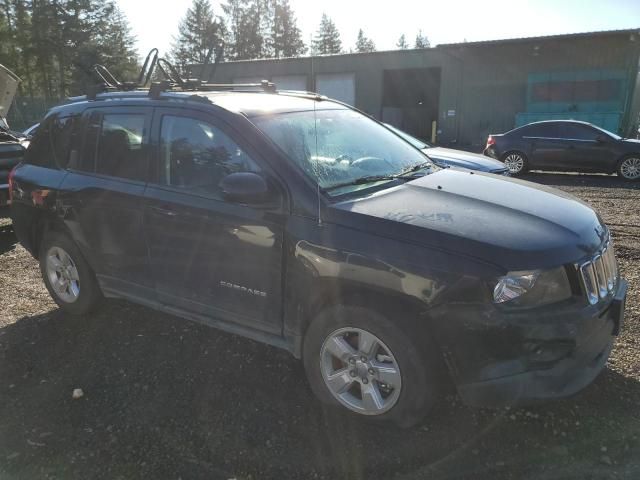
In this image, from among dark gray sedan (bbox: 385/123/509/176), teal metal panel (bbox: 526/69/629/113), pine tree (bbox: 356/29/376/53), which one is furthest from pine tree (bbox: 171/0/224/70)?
dark gray sedan (bbox: 385/123/509/176)

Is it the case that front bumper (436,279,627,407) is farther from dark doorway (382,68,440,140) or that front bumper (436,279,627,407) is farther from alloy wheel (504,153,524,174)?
dark doorway (382,68,440,140)

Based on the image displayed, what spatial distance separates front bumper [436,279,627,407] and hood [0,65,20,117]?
427 inches

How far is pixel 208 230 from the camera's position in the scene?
3.17 m

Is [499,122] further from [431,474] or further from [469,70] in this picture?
[431,474]

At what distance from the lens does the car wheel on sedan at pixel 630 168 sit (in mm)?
12133

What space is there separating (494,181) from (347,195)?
1284 millimetres

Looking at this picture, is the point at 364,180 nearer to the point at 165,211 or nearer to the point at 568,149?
the point at 165,211

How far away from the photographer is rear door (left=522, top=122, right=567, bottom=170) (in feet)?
42.1

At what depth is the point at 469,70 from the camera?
81.3 feet

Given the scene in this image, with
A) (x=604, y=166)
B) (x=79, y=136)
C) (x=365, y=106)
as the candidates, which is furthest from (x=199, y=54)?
(x=79, y=136)

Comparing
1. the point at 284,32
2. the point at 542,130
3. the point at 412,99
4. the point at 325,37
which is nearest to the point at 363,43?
the point at 325,37

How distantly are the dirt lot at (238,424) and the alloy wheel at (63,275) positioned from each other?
0.52 m

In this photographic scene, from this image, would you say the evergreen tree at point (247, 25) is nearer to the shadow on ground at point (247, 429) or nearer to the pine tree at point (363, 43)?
the pine tree at point (363, 43)

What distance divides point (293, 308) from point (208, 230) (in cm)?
75
